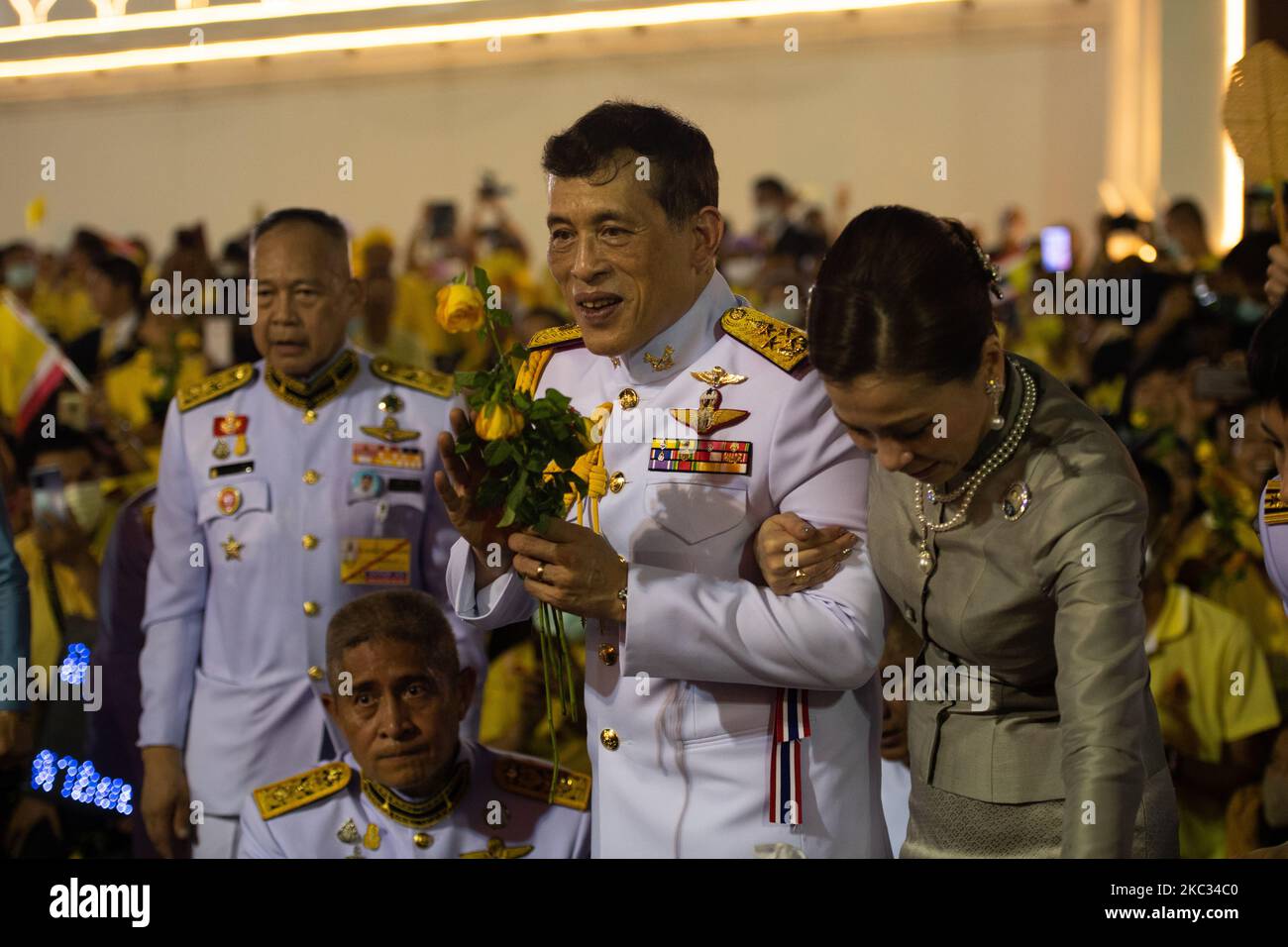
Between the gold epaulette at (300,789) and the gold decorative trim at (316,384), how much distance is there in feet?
2.79

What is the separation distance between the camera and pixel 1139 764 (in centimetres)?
198

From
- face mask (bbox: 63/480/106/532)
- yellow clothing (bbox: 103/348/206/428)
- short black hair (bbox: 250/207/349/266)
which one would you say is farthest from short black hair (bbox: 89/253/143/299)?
short black hair (bbox: 250/207/349/266)

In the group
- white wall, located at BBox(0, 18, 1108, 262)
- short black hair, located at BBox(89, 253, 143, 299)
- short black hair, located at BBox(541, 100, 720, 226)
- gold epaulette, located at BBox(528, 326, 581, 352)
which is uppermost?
white wall, located at BBox(0, 18, 1108, 262)

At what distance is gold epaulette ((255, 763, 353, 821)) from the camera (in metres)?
2.83

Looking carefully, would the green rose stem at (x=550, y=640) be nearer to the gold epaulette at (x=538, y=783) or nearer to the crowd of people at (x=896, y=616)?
the gold epaulette at (x=538, y=783)

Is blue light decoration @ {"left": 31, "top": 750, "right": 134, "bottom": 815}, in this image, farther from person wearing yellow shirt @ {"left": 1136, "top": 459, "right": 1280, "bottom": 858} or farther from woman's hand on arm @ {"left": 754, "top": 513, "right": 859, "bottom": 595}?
person wearing yellow shirt @ {"left": 1136, "top": 459, "right": 1280, "bottom": 858}

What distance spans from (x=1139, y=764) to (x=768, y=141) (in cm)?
834

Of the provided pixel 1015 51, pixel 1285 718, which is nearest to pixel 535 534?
pixel 1285 718

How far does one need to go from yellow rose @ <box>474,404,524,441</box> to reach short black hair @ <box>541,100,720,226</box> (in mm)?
416

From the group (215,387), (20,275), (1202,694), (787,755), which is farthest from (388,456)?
(20,275)

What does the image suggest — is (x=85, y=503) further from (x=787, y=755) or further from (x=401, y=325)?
(x=787, y=755)

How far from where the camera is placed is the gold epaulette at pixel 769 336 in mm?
2338

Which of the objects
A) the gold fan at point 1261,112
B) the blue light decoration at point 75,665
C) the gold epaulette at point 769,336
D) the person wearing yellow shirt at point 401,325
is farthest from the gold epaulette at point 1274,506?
the person wearing yellow shirt at point 401,325

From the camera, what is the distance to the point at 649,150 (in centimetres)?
232
